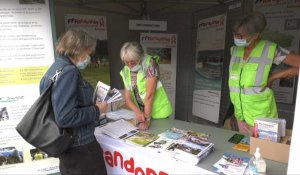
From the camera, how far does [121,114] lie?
2299mm

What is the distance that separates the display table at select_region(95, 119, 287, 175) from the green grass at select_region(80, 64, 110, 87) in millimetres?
2161

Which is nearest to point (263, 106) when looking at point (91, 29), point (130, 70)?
point (130, 70)

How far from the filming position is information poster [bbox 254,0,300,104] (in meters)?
3.02

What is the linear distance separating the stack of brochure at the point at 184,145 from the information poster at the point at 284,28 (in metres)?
1.95

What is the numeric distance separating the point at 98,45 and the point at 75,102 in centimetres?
290

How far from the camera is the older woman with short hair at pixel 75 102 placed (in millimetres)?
1208

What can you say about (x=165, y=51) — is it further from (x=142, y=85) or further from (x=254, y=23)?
(x=254, y=23)

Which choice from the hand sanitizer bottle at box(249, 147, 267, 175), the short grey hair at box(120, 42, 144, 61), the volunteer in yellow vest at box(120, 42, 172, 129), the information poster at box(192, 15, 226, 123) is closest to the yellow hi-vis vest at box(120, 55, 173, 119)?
the volunteer in yellow vest at box(120, 42, 172, 129)

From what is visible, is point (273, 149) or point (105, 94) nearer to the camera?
point (273, 149)

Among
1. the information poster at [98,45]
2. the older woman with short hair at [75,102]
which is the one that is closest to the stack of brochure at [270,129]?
the older woman with short hair at [75,102]

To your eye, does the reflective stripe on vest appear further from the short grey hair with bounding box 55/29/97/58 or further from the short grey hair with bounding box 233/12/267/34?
the short grey hair with bounding box 55/29/97/58

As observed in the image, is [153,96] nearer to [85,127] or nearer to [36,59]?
[85,127]

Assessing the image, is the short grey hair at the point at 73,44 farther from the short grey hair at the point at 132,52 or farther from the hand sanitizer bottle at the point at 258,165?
the hand sanitizer bottle at the point at 258,165

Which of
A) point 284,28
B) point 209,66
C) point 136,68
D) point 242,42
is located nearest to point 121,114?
point 136,68
